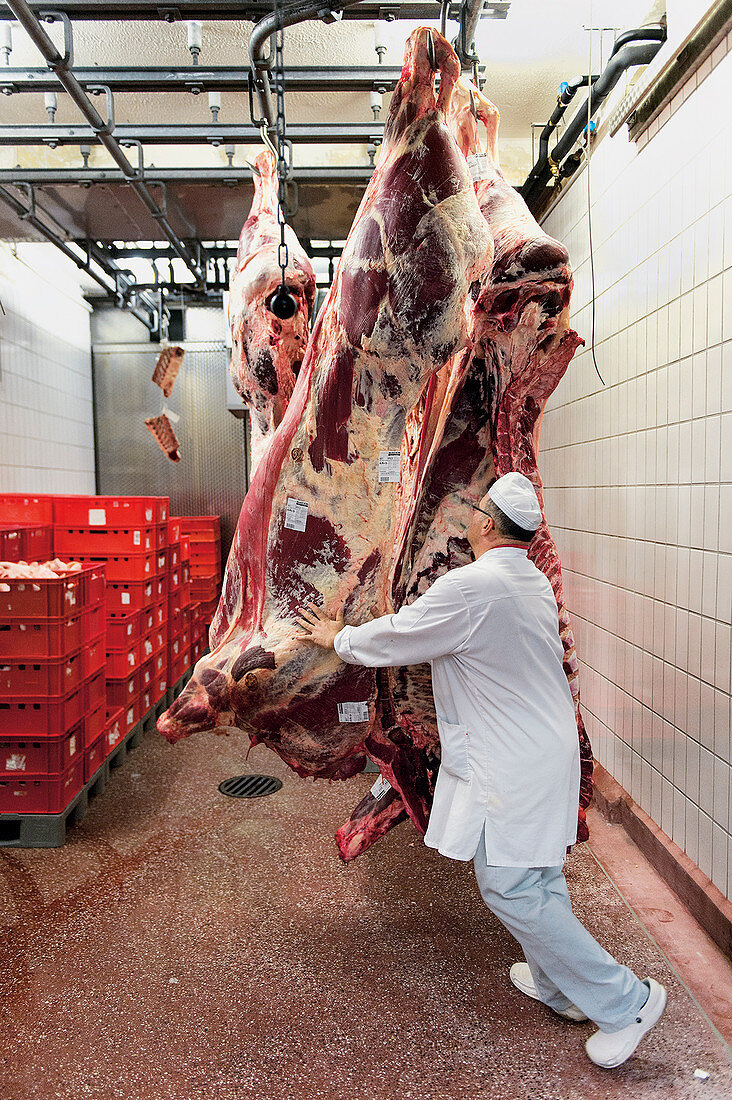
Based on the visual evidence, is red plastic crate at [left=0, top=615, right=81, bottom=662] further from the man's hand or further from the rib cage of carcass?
the man's hand

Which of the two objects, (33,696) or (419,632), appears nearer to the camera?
(419,632)

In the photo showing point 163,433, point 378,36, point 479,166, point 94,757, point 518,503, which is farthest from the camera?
point 163,433

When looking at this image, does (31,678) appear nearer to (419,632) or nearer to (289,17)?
(419,632)

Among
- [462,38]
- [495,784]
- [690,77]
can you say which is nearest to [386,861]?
[495,784]

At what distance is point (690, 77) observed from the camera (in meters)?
3.23

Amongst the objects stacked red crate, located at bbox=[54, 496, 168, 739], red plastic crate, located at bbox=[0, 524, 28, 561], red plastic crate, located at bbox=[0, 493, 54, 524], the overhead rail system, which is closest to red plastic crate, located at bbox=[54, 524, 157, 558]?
stacked red crate, located at bbox=[54, 496, 168, 739]

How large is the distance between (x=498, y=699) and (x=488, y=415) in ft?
3.21

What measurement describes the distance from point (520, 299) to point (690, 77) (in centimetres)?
145

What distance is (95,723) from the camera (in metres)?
4.44

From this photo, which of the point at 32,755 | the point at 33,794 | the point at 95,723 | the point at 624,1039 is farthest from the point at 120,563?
the point at 624,1039

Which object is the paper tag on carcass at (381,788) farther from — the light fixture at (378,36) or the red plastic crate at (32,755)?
the light fixture at (378,36)

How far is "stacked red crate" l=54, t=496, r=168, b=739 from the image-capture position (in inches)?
198

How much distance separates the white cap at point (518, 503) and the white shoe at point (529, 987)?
4.83ft

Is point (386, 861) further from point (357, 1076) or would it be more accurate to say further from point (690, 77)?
point (690, 77)
